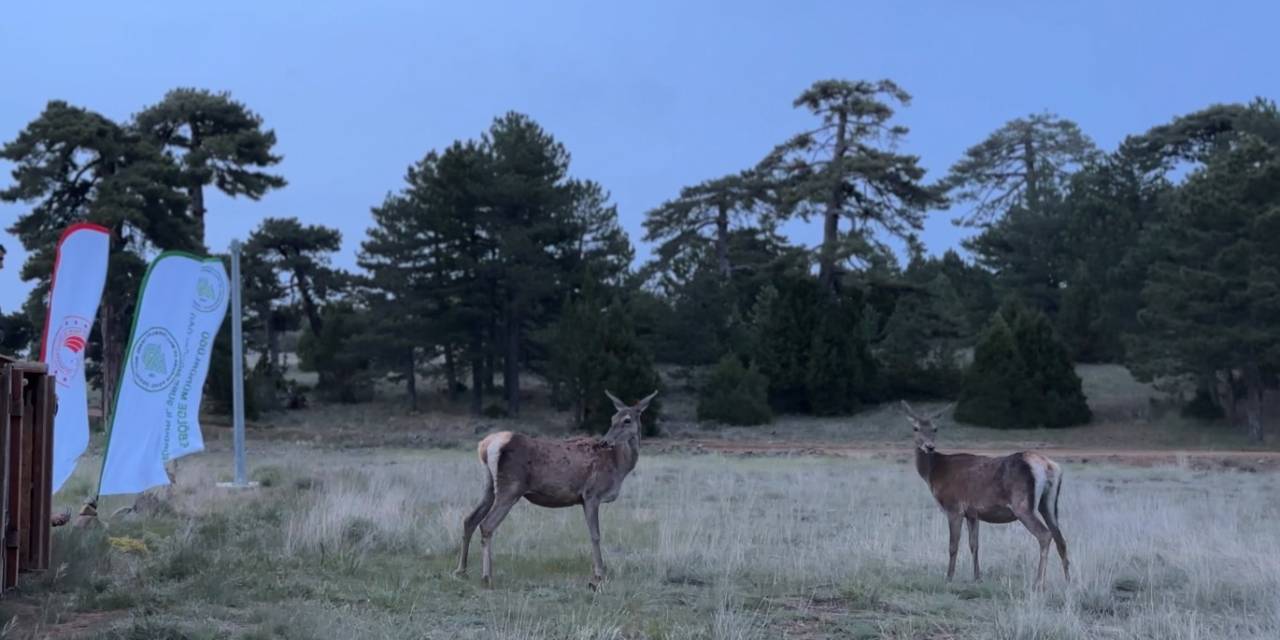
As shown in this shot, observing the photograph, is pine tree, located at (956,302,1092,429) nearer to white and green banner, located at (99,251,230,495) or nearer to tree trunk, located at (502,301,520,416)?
tree trunk, located at (502,301,520,416)

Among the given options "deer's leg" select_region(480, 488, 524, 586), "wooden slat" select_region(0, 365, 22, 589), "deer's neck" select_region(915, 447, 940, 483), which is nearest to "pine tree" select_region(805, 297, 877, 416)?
"deer's neck" select_region(915, 447, 940, 483)

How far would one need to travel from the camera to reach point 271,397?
50750mm

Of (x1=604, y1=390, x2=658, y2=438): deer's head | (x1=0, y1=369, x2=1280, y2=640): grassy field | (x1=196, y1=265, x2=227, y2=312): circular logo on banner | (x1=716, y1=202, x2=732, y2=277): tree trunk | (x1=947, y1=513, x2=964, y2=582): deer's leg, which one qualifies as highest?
(x1=716, y1=202, x2=732, y2=277): tree trunk

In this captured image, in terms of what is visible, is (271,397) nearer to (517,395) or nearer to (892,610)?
(517,395)

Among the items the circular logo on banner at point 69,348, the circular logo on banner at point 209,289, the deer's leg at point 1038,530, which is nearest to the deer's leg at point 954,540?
the deer's leg at point 1038,530

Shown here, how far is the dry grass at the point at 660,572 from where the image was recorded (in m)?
8.27

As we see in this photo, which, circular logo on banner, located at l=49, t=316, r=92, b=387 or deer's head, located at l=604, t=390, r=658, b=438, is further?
circular logo on banner, located at l=49, t=316, r=92, b=387

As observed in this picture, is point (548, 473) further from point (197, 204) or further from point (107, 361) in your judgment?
point (197, 204)

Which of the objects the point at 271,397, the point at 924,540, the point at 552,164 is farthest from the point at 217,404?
the point at 924,540

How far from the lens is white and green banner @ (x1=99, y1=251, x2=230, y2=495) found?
47.0ft

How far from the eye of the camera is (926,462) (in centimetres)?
1174

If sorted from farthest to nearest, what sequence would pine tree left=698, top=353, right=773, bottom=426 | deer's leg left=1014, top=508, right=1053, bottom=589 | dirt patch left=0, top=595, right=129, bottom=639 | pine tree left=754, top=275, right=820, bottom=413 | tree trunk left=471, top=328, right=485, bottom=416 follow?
1. tree trunk left=471, top=328, right=485, bottom=416
2. pine tree left=754, top=275, right=820, bottom=413
3. pine tree left=698, top=353, right=773, bottom=426
4. deer's leg left=1014, top=508, right=1053, bottom=589
5. dirt patch left=0, top=595, right=129, bottom=639

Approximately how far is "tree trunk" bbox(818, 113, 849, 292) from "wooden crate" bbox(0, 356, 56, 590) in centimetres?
4576

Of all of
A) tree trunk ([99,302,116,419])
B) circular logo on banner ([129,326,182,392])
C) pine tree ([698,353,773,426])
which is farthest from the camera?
pine tree ([698,353,773,426])
